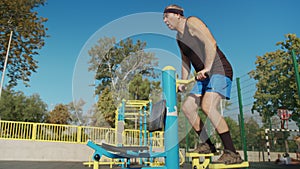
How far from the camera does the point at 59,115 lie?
58.8ft

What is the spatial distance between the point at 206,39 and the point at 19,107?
56.1 feet

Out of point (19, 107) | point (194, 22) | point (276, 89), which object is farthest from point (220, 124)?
point (19, 107)

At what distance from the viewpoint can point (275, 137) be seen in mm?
6453

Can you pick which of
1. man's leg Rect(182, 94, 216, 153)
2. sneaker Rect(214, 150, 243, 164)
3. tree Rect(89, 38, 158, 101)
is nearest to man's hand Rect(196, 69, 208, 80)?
man's leg Rect(182, 94, 216, 153)

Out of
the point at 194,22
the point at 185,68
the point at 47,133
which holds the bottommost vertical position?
the point at 47,133

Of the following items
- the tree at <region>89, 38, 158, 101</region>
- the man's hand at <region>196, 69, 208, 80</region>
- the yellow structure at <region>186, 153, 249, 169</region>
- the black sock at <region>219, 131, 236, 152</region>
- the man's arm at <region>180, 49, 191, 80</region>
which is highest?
the tree at <region>89, 38, 158, 101</region>

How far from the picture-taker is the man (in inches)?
64.0

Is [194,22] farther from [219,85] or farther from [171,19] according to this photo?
[219,85]

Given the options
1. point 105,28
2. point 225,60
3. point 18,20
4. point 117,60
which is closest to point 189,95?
point 225,60

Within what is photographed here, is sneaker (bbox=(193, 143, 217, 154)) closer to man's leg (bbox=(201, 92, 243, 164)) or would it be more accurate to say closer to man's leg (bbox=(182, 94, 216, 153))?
man's leg (bbox=(182, 94, 216, 153))

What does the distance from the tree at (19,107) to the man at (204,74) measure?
16.4 meters

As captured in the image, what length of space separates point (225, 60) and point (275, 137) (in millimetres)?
5721

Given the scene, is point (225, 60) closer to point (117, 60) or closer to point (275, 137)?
point (117, 60)

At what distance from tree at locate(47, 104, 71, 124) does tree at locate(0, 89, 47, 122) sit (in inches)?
37.0
